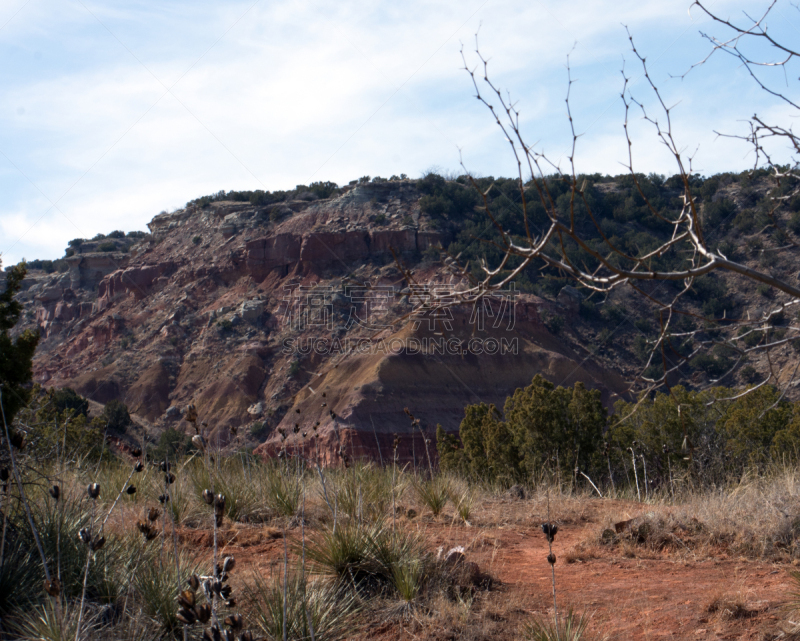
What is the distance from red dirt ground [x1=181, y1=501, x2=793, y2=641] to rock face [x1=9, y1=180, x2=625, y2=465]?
2348cm

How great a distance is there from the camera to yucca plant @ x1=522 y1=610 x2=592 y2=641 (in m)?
3.46

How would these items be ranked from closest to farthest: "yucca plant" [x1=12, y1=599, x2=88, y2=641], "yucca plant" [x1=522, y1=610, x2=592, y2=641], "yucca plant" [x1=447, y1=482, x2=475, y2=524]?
"yucca plant" [x1=12, y1=599, x2=88, y2=641], "yucca plant" [x1=522, y1=610, x2=592, y2=641], "yucca plant" [x1=447, y1=482, x2=475, y2=524]

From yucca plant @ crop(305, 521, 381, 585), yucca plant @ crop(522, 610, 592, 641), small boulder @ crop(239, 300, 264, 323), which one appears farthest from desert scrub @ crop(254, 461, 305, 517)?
small boulder @ crop(239, 300, 264, 323)

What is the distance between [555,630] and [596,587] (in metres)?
1.39

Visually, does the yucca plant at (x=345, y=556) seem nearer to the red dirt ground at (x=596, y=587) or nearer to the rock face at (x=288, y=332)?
the red dirt ground at (x=596, y=587)

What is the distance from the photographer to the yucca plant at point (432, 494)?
7.16 meters

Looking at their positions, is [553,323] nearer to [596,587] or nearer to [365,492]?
[365,492]

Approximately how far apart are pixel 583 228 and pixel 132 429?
106 feet

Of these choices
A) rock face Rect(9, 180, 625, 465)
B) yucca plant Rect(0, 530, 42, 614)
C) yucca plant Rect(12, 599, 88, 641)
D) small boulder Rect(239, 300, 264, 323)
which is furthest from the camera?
small boulder Rect(239, 300, 264, 323)

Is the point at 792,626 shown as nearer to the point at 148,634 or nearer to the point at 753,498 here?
the point at 753,498

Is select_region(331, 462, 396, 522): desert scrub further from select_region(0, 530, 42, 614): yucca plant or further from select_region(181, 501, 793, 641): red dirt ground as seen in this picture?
select_region(0, 530, 42, 614): yucca plant

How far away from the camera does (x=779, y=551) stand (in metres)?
5.55

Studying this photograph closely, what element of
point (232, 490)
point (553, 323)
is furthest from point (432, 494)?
point (553, 323)


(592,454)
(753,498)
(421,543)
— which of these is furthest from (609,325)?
(421,543)
